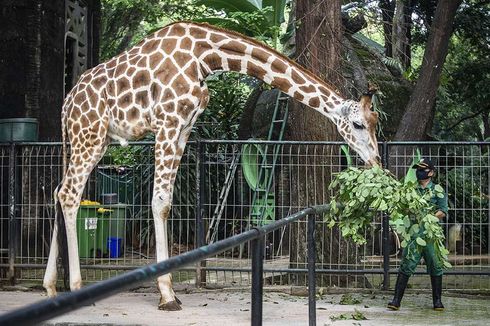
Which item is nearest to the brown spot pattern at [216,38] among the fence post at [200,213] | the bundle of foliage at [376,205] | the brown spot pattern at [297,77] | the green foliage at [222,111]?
the brown spot pattern at [297,77]

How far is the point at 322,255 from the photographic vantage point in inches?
381

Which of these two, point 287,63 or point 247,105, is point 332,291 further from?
point 247,105

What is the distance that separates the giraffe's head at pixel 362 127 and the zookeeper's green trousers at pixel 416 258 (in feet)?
3.14

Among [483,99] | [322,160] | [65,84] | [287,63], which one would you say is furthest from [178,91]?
[483,99]

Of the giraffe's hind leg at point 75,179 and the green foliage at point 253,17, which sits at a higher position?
the green foliage at point 253,17

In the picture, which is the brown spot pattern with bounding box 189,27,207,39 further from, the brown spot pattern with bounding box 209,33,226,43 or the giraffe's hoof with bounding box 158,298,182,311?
the giraffe's hoof with bounding box 158,298,182,311

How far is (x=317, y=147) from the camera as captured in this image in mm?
9852

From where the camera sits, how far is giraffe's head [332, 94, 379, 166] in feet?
26.3

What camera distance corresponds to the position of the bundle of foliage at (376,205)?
7039mm

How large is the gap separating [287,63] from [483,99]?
49.1 feet

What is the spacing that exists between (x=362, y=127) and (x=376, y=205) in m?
1.27

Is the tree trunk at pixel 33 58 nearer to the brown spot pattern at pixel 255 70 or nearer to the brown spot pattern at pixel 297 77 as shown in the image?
the brown spot pattern at pixel 255 70

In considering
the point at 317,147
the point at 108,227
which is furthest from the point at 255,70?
the point at 108,227

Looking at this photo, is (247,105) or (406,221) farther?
(247,105)
